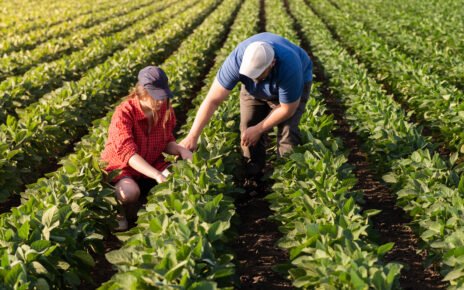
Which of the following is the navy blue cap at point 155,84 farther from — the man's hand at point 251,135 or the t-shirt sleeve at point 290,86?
the t-shirt sleeve at point 290,86

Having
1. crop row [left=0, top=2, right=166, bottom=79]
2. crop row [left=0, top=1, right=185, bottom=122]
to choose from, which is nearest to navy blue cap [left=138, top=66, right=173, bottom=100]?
crop row [left=0, top=1, right=185, bottom=122]

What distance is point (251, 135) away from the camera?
462cm

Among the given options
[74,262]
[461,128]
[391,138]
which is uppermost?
[74,262]

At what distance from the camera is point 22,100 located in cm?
841

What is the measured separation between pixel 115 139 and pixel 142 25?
1505 cm

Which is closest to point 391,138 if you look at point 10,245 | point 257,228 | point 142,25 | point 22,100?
point 257,228

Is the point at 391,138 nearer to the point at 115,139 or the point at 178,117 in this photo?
the point at 115,139

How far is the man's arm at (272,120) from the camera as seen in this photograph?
175 inches

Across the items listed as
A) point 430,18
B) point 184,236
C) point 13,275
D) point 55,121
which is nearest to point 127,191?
point 184,236

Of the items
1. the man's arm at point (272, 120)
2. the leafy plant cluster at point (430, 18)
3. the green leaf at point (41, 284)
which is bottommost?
the leafy plant cluster at point (430, 18)

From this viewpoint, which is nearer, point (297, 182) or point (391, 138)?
point (297, 182)

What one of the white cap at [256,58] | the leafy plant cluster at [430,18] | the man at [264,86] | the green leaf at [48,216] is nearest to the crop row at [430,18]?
the leafy plant cluster at [430,18]

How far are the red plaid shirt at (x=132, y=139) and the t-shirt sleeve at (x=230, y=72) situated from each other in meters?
0.66

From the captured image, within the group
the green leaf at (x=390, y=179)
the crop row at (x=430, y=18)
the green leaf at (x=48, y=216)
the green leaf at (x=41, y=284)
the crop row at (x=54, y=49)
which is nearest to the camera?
the green leaf at (x=41, y=284)
